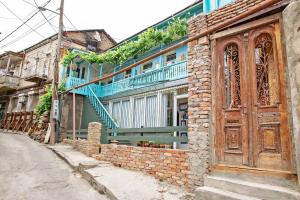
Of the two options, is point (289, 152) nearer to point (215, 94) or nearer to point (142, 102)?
point (215, 94)

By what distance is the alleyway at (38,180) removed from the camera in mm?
4809

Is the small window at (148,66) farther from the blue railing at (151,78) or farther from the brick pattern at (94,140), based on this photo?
the brick pattern at (94,140)

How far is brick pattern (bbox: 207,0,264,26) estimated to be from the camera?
4.19m

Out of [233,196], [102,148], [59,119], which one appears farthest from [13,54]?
[233,196]

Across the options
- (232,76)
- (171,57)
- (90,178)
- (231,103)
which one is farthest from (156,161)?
(171,57)

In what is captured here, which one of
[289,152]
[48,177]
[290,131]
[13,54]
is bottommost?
[48,177]

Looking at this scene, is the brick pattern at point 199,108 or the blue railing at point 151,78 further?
the blue railing at point 151,78

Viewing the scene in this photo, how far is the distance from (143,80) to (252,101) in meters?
8.41

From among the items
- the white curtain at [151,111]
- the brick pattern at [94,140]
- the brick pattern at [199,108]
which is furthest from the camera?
the white curtain at [151,111]

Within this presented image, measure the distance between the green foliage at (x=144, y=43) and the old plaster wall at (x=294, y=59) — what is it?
26.5 ft

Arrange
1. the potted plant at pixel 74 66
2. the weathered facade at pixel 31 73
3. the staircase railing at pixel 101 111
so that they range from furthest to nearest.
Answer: the weathered facade at pixel 31 73 < the potted plant at pixel 74 66 < the staircase railing at pixel 101 111

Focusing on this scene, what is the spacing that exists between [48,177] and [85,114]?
26.8 ft

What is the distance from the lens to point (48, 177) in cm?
618

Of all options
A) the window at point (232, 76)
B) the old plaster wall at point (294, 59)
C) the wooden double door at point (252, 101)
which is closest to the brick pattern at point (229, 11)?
the wooden double door at point (252, 101)
